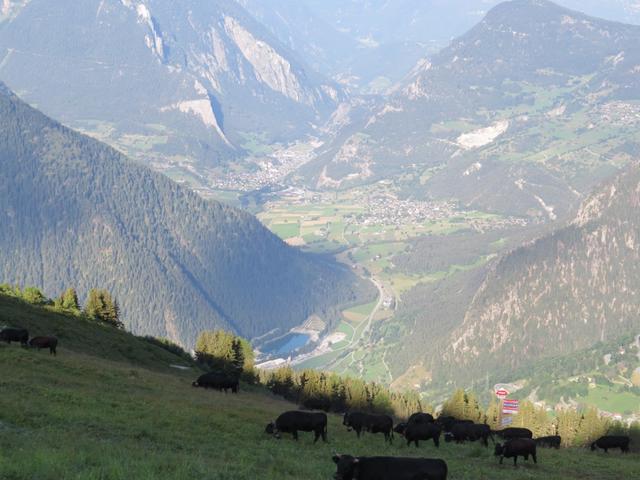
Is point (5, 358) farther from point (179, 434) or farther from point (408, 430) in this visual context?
point (408, 430)

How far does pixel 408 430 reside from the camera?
5141 cm

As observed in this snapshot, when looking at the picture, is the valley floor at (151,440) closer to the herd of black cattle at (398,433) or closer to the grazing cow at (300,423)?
the grazing cow at (300,423)

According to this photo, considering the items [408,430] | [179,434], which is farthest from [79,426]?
[408,430]

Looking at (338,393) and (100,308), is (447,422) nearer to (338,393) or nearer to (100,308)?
(338,393)

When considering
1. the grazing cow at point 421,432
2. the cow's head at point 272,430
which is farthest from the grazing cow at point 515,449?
the cow's head at point 272,430

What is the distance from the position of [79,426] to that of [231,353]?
92.2 meters

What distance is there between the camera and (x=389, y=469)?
92.3 feet

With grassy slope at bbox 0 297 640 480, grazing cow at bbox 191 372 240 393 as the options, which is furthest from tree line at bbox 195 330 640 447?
grassy slope at bbox 0 297 640 480

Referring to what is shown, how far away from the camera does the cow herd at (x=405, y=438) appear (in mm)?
28234

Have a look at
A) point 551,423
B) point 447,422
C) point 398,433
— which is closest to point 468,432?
point 398,433

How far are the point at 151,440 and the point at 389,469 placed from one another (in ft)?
53.2

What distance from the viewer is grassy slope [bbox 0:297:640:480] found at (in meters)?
27.4

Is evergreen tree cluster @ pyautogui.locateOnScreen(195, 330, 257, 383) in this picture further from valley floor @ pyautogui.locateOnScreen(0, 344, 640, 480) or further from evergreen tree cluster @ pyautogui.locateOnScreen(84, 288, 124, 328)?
valley floor @ pyautogui.locateOnScreen(0, 344, 640, 480)

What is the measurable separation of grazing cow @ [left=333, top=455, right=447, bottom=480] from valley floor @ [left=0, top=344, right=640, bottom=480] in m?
2.40
